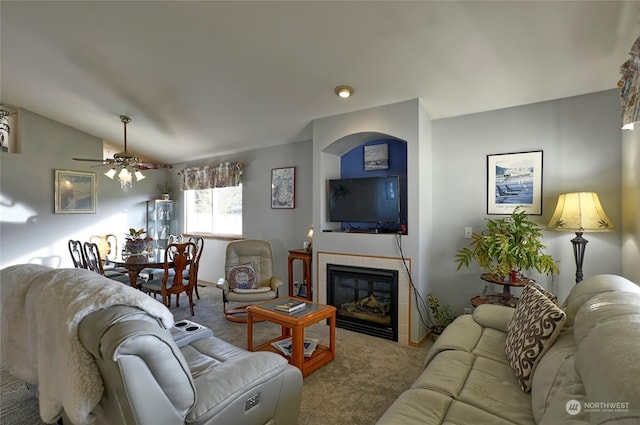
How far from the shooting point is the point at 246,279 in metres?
4.00

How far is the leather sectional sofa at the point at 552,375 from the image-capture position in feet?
2.76

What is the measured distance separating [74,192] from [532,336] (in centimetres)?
653

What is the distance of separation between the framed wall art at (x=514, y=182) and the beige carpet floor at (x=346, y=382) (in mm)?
1660

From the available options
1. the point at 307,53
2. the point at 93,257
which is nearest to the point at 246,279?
the point at 93,257

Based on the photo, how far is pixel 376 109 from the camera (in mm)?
3422

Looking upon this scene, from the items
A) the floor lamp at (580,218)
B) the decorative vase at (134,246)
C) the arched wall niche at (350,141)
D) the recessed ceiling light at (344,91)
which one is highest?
the recessed ceiling light at (344,91)

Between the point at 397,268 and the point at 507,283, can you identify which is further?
the point at 397,268

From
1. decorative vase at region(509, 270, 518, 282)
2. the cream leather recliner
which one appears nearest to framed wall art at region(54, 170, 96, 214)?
the cream leather recliner

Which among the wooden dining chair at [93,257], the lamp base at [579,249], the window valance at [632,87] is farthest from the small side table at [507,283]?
the wooden dining chair at [93,257]

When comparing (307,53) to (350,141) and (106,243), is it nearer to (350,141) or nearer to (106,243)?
(350,141)

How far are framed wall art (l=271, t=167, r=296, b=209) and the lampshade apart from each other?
3254 mm

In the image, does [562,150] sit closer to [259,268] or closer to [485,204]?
[485,204]

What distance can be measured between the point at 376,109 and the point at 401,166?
75 cm

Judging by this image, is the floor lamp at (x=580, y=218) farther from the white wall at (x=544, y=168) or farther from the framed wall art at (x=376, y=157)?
the framed wall art at (x=376, y=157)
